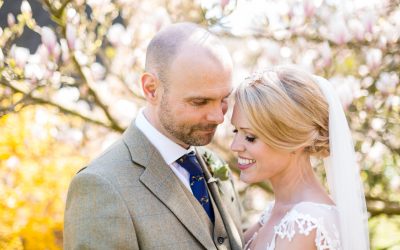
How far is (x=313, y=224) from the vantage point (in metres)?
2.83

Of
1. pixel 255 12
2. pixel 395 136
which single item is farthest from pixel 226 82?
pixel 395 136

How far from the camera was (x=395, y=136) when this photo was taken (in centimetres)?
479

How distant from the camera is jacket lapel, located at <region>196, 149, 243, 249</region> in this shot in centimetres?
302

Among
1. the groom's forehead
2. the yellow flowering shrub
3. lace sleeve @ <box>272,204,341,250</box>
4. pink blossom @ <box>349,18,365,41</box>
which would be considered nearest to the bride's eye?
the groom's forehead

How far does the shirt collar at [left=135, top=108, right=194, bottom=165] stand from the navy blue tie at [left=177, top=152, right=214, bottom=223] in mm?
45

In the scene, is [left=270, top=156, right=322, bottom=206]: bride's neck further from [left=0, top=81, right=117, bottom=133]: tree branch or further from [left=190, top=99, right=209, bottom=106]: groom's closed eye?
[left=0, top=81, right=117, bottom=133]: tree branch

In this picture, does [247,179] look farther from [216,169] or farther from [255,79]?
[255,79]

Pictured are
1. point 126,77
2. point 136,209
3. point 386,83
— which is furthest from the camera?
point 126,77

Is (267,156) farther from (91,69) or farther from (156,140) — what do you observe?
(91,69)

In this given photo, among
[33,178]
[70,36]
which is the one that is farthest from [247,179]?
[33,178]

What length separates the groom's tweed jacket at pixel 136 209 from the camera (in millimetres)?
2580

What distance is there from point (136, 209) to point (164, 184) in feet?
0.66

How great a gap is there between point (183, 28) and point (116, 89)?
2633mm

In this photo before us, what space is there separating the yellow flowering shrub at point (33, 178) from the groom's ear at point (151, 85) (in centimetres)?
Answer: 149
